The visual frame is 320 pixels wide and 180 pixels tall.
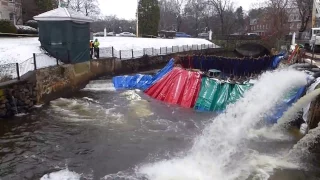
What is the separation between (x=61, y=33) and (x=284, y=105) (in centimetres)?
1288

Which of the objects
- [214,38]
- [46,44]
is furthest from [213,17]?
[46,44]

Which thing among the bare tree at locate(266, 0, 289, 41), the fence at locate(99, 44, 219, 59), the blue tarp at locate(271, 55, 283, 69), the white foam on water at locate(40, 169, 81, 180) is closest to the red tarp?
the blue tarp at locate(271, 55, 283, 69)

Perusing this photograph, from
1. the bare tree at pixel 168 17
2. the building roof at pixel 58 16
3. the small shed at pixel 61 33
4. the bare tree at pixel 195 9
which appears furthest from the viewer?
the bare tree at pixel 168 17

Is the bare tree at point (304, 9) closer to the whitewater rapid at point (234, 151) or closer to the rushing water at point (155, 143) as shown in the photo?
the whitewater rapid at point (234, 151)

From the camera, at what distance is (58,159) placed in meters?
8.44

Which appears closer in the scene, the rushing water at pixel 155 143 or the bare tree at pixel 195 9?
the rushing water at pixel 155 143

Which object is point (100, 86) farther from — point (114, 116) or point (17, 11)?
point (17, 11)

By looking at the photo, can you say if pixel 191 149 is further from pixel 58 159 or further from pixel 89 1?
pixel 89 1

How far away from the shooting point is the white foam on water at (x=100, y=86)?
18750mm

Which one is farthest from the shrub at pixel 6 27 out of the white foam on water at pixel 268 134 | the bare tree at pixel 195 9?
the bare tree at pixel 195 9

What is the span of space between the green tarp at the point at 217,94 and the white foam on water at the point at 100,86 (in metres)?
6.83

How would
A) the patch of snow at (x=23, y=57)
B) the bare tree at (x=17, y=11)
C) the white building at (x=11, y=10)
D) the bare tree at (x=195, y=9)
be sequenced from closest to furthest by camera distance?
1. the patch of snow at (x=23, y=57)
2. the white building at (x=11, y=10)
3. the bare tree at (x=17, y=11)
4. the bare tree at (x=195, y=9)

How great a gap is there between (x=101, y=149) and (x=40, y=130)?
9.96 feet

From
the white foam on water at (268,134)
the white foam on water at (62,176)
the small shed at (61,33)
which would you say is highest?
the small shed at (61,33)
